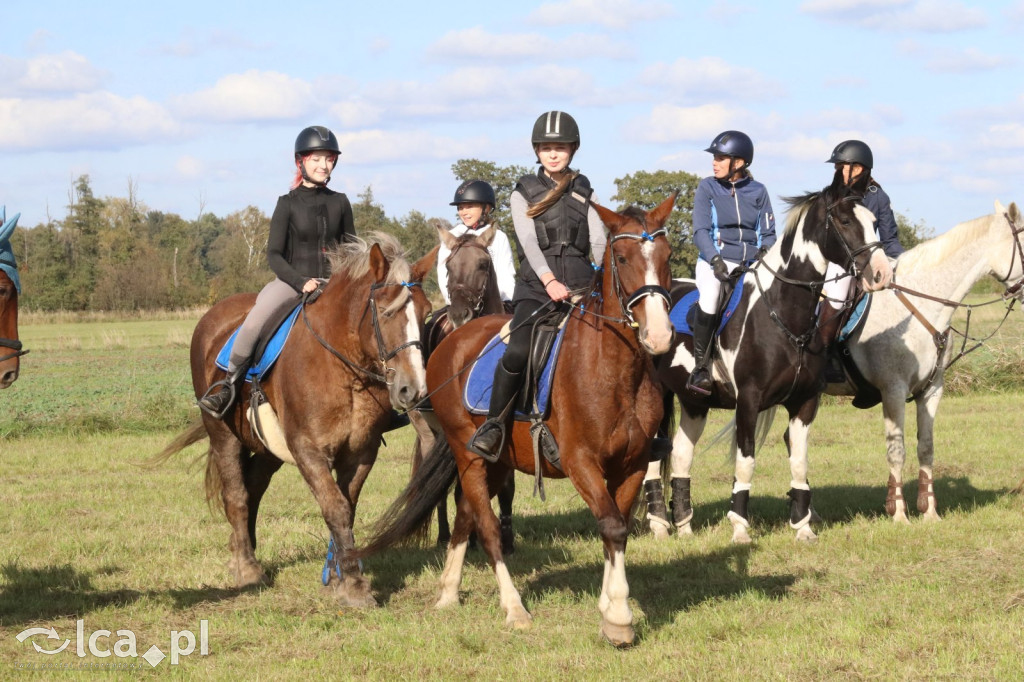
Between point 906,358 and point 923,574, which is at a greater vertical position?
point 906,358

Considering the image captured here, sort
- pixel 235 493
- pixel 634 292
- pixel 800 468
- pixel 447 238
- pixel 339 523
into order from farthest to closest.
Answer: pixel 800 468 → pixel 447 238 → pixel 235 493 → pixel 339 523 → pixel 634 292

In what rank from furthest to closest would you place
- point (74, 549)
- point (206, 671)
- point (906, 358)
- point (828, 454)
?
point (828, 454)
point (906, 358)
point (74, 549)
point (206, 671)

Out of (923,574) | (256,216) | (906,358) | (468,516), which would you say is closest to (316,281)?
(468,516)

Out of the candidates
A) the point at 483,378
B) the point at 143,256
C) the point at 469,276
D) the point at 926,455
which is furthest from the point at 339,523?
the point at 143,256

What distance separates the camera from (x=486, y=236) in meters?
9.09

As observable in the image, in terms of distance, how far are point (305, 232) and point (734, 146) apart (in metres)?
3.91

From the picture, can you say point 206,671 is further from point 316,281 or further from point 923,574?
point 923,574

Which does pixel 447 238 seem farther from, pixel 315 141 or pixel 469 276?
pixel 315 141

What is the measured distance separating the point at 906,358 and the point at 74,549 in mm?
7701

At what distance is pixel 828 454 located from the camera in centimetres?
1382

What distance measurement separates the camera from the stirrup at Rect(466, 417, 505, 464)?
6695 millimetres

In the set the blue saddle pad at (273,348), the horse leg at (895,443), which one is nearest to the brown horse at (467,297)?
the blue saddle pad at (273,348)

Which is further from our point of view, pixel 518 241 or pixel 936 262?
pixel 936 262

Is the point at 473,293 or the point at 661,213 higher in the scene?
the point at 661,213
